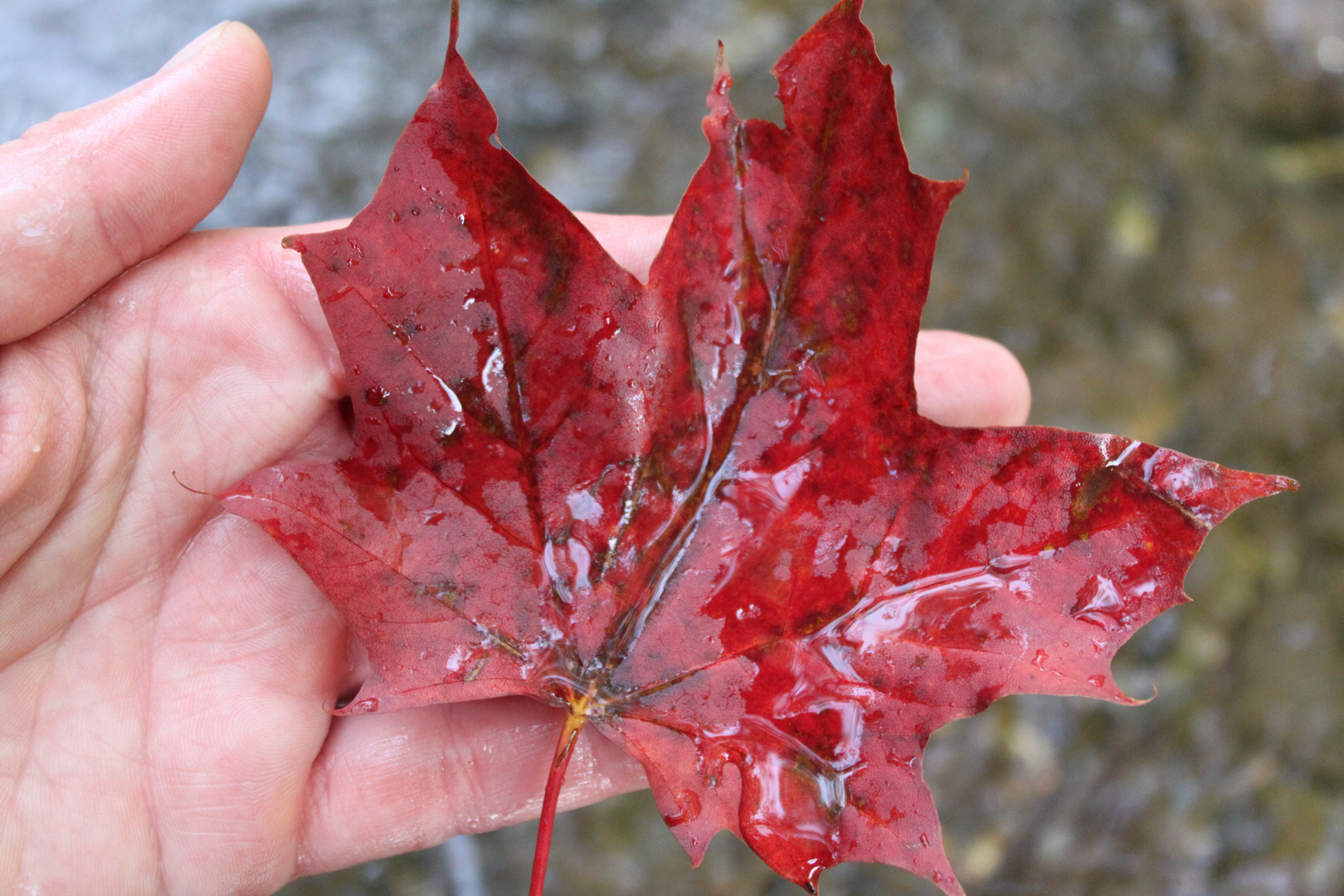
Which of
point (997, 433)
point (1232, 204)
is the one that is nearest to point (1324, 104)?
point (1232, 204)

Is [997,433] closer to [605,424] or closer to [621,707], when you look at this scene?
[605,424]

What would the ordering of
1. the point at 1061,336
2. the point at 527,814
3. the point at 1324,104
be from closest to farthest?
1. the point at 527,814
2. the point at 1061,336
3. the point at 1324,104

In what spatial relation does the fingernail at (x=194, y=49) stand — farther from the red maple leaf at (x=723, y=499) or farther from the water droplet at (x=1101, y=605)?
the water droplet at (x=1101, y=605)

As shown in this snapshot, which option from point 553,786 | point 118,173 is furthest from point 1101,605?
point 118,173

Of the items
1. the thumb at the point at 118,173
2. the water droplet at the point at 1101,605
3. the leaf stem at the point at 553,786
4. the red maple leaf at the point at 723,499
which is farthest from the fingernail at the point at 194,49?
the water droplet at the point at 1101,605

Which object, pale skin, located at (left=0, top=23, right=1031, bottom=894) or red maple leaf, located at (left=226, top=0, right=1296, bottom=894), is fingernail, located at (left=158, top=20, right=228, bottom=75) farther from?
red maple leaf, located at (left=226, top=0, right=1296, bottom=894)

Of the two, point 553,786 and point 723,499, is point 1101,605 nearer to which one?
point 723,499
